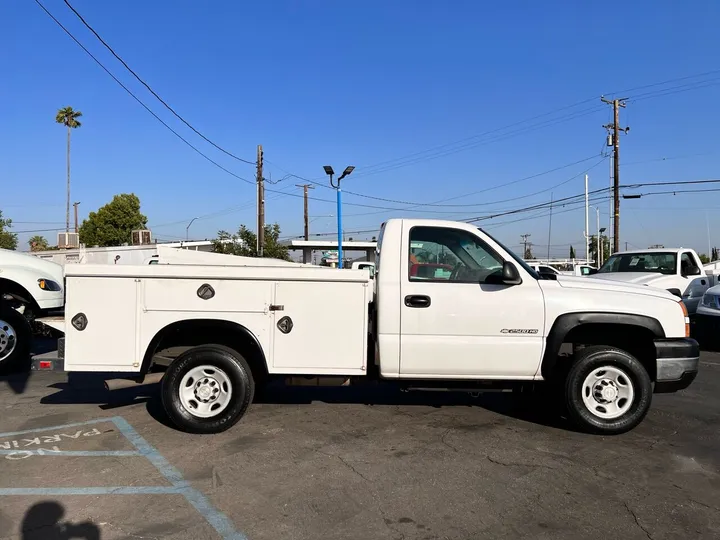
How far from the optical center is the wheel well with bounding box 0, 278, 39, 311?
7.68 m

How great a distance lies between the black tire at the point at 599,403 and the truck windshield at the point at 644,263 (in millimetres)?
8636

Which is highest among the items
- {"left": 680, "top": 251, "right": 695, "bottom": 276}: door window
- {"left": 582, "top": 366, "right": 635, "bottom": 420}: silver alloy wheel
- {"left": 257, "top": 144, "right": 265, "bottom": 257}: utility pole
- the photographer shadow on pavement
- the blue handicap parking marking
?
{"left": 257, "top": 144, "right": 265, "bottom": 257}: utility pole

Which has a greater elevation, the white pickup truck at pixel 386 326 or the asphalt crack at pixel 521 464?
the white pickup truck at pixel 386 326

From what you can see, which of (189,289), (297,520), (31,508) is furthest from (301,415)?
(31,508)

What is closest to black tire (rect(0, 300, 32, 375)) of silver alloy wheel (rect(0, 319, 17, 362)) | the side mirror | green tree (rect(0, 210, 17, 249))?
silver alloy wheel (rect(0, 319, 17, 362))

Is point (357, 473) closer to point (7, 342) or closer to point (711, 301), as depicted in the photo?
point (7, 342)

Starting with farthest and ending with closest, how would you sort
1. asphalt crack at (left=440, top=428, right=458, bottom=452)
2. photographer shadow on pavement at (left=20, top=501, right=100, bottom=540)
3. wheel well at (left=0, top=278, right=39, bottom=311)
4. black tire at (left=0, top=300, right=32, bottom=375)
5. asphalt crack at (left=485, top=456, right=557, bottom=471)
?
wheel well at (left=0, top=278, right=39, bottom=311), black tire at (left=0, top=300, right=32, bottom=375), asphalt crack at (left=440, top=428, right=458, bottom=452), asphalt crack at (left=485, top=456, right=557, bottom=471), photographer shadow on pavement at (left=20, top=501, right=100, bottom=540)

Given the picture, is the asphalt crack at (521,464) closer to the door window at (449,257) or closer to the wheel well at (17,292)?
the door window at (449,257)

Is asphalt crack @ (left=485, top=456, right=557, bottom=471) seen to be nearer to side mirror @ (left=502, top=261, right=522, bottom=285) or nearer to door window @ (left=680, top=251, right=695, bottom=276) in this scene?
side mirror @ (left=502, top=261, right=522, bottom=285)

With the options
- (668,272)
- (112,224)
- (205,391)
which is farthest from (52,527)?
(112,224)

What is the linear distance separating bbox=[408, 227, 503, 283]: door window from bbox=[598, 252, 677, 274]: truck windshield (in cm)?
931

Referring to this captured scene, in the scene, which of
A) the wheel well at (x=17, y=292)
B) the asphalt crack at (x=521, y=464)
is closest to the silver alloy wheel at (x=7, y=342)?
the wheel well at (x=17, y=292)

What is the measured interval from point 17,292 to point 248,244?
24088 millimetres

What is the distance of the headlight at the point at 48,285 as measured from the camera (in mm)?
7734
